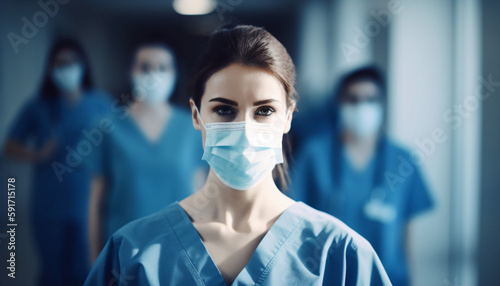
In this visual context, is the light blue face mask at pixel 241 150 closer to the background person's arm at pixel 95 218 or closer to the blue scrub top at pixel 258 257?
the blue scrub top at pixel 258 257

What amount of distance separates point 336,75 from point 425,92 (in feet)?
1.02

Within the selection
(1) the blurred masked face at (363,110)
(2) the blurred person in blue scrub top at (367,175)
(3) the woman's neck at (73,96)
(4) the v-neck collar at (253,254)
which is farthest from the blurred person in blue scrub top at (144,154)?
(1) the blurred masked face at (363,110)

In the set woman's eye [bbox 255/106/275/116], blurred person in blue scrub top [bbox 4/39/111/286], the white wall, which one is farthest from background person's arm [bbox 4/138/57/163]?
the white wall

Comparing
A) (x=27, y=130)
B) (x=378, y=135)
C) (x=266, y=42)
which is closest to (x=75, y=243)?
(x=27, y=130)

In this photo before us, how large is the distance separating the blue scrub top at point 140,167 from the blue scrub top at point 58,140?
2.2 inches

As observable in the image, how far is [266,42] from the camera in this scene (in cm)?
82

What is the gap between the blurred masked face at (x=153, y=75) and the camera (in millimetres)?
1144

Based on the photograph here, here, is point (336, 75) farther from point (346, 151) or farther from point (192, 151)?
point (192, 151)

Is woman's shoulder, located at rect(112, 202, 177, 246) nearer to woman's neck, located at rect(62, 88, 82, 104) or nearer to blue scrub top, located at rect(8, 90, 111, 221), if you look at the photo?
blue scrub top, located at rect(8, 90, 111, 221)

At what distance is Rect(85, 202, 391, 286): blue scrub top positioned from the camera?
0.77 m

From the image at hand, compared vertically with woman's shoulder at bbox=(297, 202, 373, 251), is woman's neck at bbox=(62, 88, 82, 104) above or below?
above

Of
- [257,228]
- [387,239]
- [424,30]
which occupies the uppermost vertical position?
[424,30]

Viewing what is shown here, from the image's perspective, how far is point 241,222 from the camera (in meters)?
0.84

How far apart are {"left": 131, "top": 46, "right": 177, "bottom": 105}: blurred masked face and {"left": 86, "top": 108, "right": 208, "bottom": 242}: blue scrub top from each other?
0.22ft
